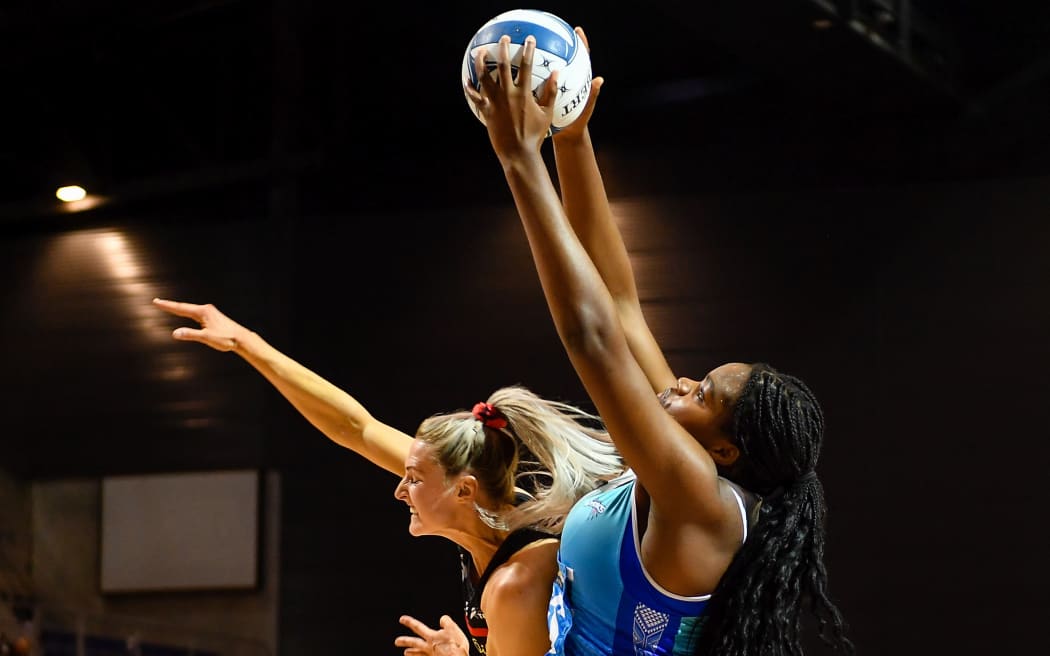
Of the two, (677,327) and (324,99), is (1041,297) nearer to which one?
(677,327)

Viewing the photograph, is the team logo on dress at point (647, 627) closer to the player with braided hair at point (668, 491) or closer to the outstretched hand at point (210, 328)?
the player with braided hair at point (668, 491)

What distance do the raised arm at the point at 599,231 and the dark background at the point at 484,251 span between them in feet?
9.61

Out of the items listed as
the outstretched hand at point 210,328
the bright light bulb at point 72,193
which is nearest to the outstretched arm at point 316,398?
the outstretched hand at point 210,328

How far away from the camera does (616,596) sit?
1572mm

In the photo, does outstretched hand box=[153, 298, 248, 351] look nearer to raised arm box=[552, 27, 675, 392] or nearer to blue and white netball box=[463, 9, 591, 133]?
raised arm box=[552, 27, 675, 392]

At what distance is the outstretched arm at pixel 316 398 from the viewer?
260 centimetres

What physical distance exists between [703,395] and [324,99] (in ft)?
16.9

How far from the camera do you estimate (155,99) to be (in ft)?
21.9

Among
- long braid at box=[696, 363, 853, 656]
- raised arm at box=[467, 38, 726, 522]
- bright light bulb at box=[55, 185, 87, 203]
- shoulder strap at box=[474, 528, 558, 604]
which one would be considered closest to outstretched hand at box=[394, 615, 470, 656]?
shoulder strap at box=[474, 528, 558, 604]

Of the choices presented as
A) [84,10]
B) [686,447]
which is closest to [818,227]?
[84,10]

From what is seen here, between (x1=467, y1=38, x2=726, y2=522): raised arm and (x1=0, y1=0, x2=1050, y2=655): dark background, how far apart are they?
3521mm

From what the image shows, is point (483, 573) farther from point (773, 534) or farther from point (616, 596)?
point (773, 534)

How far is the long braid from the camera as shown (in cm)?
155

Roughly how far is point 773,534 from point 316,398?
135cm
